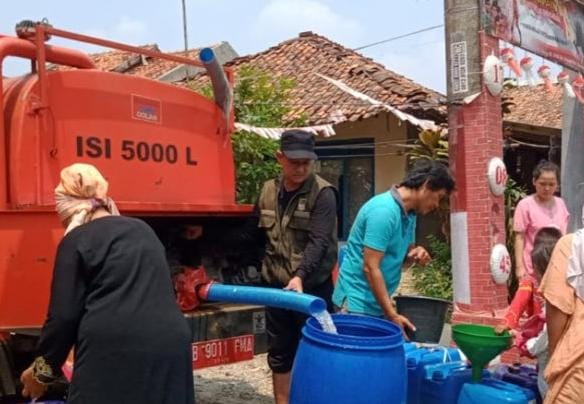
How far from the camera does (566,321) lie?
111 inches

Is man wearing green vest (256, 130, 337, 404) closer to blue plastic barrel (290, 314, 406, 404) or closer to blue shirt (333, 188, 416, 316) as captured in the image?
blue shirt (333, 188, 416, 316)

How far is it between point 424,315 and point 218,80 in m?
2.00

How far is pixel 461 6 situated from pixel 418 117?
20.1ft

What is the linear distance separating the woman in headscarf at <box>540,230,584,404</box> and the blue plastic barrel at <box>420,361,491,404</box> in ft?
3.20

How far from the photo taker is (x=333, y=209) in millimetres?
4238

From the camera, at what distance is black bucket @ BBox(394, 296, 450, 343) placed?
4891 millimetres

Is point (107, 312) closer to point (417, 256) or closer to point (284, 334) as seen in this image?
point (284, 334)

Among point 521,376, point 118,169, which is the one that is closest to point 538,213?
point 521,376

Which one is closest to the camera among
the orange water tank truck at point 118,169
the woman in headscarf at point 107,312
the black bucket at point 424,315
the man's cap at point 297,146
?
the woman in headscarf at point 107,312

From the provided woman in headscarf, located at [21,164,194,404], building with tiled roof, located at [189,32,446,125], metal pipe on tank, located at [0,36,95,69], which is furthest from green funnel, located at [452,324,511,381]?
building with tiled roof, located at [189,32,446,125]

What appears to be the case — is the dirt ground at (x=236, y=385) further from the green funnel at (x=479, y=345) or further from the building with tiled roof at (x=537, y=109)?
the building with tiled roof at (x=537, y=109)

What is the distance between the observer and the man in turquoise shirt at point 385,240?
3.73 m

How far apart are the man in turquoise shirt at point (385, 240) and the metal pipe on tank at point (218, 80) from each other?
142cm

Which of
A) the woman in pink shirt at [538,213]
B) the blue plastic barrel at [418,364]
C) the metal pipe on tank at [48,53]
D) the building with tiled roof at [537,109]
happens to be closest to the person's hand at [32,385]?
the metal pipe on tank at [48,53]
